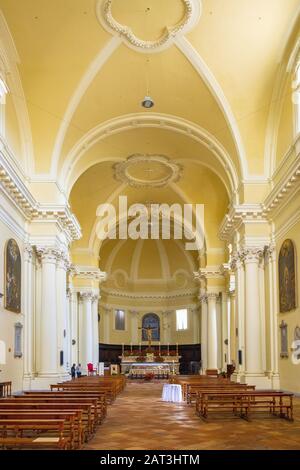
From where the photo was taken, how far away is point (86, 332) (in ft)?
117

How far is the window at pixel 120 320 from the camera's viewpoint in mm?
46094

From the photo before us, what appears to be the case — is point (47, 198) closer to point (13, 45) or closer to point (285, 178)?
point (13, 45)

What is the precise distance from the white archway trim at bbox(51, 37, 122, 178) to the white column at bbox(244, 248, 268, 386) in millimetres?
7991

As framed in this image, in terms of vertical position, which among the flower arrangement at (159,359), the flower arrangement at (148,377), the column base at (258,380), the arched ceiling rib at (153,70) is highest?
the arched ceiling rib at (153,70)

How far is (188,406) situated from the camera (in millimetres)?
18250

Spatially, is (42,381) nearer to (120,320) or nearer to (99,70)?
(99,70)

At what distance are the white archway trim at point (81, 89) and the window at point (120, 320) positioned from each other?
2456 centimetres

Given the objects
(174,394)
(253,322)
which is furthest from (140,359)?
(174,394)

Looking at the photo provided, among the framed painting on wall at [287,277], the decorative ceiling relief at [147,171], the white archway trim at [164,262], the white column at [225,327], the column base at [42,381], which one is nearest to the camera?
the framed painting on wall at [287,277]

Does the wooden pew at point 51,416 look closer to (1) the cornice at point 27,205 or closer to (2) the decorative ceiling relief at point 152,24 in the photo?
(1) the cornice at point 27,205

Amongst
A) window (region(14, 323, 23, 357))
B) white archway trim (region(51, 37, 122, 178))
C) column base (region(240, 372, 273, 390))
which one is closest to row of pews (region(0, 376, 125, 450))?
window (region(14, 323, 23, 357))

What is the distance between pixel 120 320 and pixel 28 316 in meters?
24.7

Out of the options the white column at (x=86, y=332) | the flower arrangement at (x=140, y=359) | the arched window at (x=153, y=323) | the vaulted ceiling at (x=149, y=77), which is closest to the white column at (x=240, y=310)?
the vaulted ceiling at (x=149, y=77)

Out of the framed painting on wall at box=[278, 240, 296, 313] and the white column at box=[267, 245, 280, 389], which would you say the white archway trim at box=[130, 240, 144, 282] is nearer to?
the white column at box=[267, 245, 280, 389]
